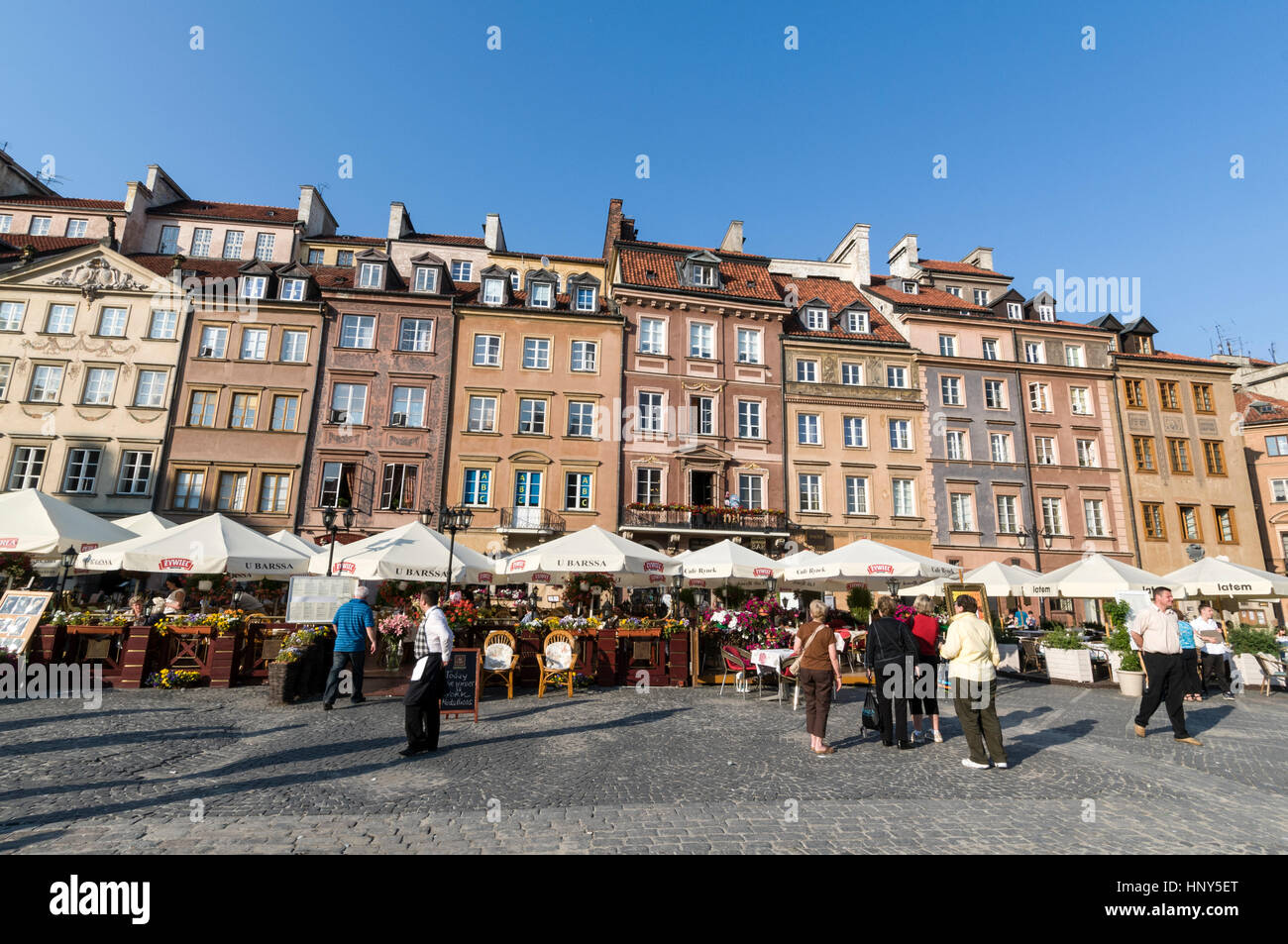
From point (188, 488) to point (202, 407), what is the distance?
3407mm

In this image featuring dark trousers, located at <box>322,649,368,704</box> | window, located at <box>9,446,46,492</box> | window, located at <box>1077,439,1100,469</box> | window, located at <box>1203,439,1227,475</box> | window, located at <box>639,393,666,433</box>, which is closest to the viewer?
dark trousers, located at <box>322,649,368,704</box>

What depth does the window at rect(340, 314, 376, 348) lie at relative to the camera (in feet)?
88.9

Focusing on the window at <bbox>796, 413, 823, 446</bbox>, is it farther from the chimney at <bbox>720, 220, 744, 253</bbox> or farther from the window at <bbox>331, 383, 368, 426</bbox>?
the window at <bbox>331, 383, 368, 426</bbox>

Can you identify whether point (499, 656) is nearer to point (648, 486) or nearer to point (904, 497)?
point (648, 486)

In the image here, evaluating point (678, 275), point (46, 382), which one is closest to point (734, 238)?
point (678, 275)

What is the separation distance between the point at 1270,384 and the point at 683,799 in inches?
1964

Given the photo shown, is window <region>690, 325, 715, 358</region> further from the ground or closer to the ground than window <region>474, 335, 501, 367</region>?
further from the ground

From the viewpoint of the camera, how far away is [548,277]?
28.8 metres

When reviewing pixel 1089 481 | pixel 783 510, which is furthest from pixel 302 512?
pixel 1089 481

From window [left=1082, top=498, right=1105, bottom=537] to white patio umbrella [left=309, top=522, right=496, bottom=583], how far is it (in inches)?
1073

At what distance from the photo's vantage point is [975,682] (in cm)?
719

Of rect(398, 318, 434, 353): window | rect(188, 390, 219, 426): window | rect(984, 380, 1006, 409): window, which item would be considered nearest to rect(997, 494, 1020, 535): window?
rect(984, 380, 1006, 409): window

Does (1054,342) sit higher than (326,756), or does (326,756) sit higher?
(1054,342)

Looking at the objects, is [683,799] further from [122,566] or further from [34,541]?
[34,541]
